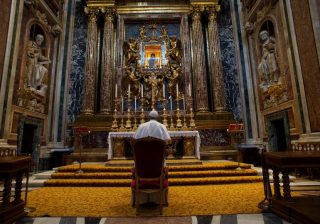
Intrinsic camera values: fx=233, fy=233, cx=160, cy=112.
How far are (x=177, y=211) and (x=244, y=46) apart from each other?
28.9ft

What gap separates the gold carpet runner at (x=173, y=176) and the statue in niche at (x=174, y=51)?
553 centimetres

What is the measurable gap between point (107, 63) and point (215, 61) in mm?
4614

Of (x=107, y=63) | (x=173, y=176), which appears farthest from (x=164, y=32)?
(x=173, y=176)

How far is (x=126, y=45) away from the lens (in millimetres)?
10586

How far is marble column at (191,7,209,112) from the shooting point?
9.70 metres

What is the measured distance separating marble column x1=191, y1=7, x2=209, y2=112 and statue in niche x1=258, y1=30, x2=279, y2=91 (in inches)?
87.1

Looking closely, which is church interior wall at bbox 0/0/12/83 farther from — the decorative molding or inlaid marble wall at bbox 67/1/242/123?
inlaid marble wall at bbox 67/1/242/123

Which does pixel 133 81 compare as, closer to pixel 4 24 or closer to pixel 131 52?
pixel 131 52

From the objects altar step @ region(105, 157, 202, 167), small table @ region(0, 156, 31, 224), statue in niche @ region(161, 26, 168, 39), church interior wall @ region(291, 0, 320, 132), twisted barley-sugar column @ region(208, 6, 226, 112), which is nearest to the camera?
small table @ region(0, 156, 31, 224)

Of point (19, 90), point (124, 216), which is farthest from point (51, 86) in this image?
point (124, 216)

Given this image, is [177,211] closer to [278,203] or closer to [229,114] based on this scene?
[278,203]

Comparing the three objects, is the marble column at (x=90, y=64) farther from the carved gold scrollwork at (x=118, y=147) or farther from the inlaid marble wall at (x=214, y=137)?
the inlaid marble wall at (x=214, y=137)

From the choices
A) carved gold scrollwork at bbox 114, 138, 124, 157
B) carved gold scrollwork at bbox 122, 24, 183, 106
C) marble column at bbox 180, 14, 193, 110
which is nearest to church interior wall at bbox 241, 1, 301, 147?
marble column at bbox 180, 14, 193, 110

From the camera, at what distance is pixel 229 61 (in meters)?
10.6
